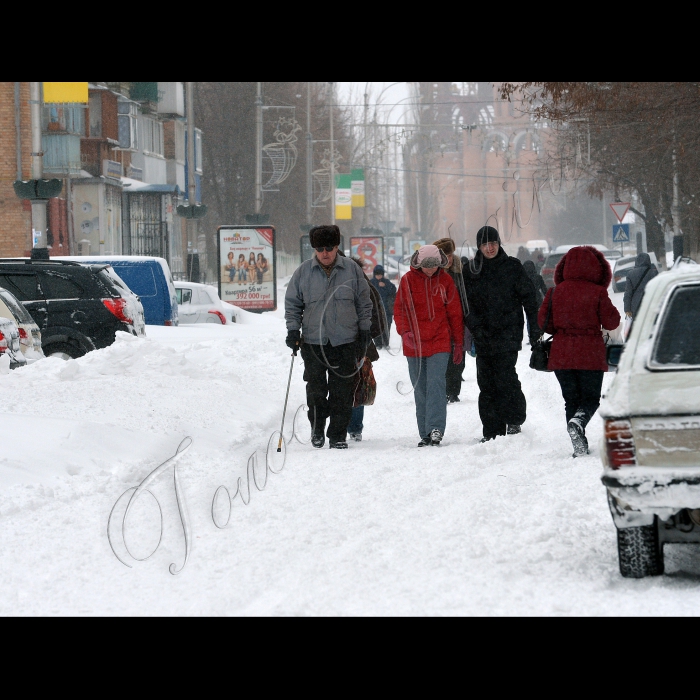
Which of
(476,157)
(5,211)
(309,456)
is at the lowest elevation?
(309,456)

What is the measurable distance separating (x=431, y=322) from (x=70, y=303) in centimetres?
813

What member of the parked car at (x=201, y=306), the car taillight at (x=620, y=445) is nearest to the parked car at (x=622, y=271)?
the parked car at (x=201, y=306)

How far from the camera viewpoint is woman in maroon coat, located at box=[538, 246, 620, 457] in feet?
32.0

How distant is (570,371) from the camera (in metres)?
9.87

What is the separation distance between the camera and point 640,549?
5.77 meters

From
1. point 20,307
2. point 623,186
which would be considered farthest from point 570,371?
point 623,186

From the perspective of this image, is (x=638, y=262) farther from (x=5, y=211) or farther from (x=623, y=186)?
(x=5, y=211)

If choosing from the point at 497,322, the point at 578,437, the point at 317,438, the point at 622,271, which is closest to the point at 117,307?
the point at 317,438

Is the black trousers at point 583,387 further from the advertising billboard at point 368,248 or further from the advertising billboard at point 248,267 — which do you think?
the advertising billboard at point 368,248

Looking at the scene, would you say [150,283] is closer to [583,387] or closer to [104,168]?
[583,387]

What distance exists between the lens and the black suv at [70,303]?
17484mm

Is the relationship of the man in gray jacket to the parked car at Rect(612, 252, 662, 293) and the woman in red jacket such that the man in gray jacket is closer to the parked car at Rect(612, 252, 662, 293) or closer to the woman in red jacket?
the woman in red jacket
